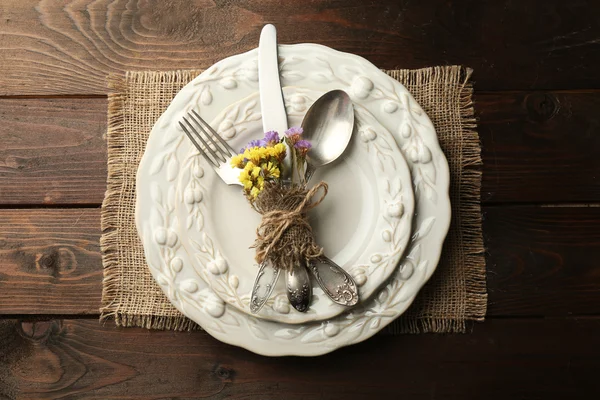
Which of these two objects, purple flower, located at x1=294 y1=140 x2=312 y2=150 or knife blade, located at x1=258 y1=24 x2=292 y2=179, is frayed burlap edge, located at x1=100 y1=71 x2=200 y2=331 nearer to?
knife blade, located at x1=258 y1=24 x2=292 y2=179

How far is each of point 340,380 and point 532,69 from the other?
0.54 m

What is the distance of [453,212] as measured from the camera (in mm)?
772

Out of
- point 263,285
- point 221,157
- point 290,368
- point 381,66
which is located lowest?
point 290,368

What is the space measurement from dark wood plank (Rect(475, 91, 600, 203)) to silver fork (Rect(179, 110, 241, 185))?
14.5 inches

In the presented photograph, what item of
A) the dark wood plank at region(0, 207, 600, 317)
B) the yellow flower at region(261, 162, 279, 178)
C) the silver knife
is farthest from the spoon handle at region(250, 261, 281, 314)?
the dark wood plank at region(0, 207, 600, 317)

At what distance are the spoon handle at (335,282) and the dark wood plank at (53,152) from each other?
344 millimetres

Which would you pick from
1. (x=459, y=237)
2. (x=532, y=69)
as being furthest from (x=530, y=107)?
(x=459, y=237)

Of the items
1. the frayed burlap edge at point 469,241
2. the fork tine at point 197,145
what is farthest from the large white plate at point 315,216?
the frayed burlap edge at point 469,241

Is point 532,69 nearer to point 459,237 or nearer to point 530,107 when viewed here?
point 530,107

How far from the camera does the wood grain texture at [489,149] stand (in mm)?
795

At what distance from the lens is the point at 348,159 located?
0.72 meters

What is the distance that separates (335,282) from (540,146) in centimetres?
38

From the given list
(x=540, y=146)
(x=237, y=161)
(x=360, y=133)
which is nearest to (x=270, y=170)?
(x=237, y=161)

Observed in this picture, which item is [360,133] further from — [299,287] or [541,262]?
[541,262]
